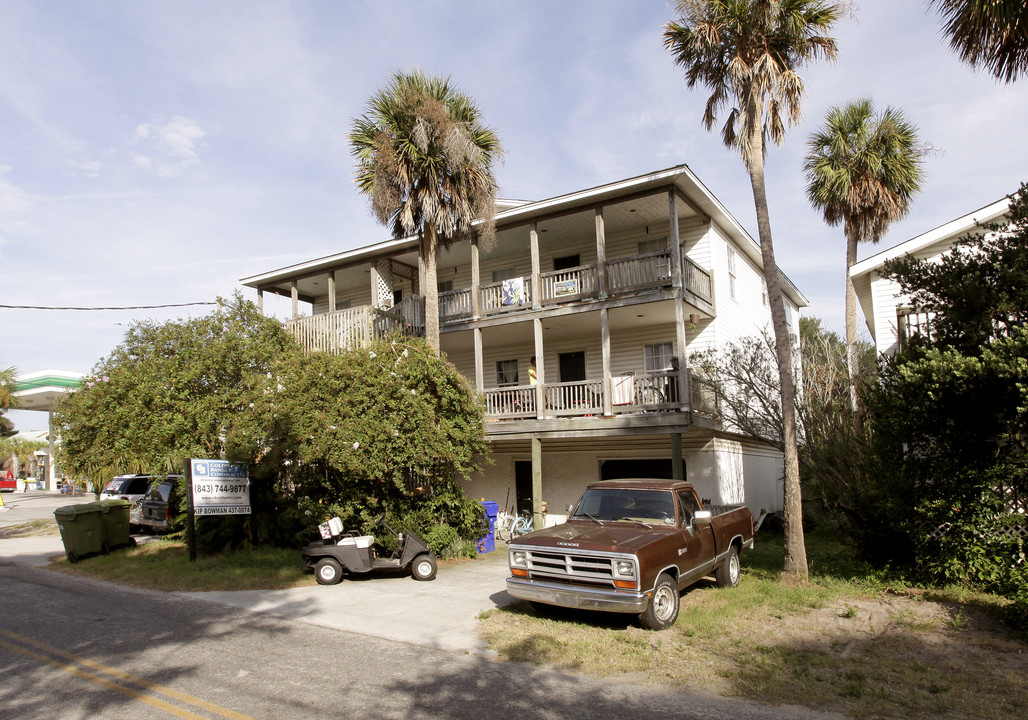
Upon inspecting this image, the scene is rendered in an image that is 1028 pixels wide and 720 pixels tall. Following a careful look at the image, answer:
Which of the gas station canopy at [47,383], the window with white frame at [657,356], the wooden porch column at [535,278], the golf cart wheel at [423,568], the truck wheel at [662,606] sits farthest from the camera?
the gas station canopy at [47,383]

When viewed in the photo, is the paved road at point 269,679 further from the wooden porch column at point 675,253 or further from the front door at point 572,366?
the front door at point 572,366

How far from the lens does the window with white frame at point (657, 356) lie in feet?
63.9

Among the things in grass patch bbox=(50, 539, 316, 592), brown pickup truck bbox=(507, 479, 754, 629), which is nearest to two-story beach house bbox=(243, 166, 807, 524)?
grass patch bbox=(50, 539, 316, 592)

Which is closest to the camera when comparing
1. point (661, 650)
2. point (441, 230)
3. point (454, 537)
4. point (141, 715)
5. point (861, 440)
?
point (141, 715)

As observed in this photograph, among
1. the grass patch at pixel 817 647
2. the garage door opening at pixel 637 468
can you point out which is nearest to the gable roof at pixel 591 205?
the garage door opening at pixel 637 468

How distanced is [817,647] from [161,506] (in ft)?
55.2

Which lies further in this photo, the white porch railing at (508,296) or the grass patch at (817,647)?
the white porch railing at (508,296)

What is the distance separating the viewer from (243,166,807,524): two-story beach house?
17000 mm

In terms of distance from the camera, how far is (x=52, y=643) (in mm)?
7742

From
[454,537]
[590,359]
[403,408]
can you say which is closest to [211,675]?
[403,408]

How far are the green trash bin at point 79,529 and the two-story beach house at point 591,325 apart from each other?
22.7ft

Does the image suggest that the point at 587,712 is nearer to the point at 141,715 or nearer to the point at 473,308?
the point at 141,715

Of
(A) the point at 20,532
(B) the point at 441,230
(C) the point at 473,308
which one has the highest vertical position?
(B) the point at 441,230

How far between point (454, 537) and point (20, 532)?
627 inches
